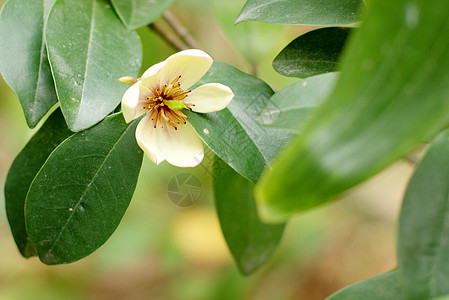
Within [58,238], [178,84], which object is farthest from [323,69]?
[58,238]

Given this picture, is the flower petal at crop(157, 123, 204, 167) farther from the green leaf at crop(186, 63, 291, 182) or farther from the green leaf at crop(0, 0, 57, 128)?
the green leaf at crop(0, 0, 57, 128)

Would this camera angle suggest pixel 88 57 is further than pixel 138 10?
No

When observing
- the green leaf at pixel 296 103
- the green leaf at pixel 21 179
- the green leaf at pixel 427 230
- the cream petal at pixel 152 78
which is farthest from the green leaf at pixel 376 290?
the green leaf at pixel 21 179

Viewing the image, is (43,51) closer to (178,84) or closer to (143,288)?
(178,84)

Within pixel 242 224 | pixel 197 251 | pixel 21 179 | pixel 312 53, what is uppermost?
pixel 312 53

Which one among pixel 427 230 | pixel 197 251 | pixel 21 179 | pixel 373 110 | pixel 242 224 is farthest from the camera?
pixel 197 251

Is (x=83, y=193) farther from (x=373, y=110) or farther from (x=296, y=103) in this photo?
(x=373, y=110)

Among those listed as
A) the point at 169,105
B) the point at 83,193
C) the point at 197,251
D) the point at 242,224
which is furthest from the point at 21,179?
the point at 197,251

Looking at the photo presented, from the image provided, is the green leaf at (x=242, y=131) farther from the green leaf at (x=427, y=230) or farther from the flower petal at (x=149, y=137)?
the green leaf at (x=427, y=230)
